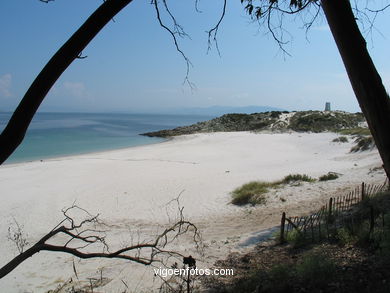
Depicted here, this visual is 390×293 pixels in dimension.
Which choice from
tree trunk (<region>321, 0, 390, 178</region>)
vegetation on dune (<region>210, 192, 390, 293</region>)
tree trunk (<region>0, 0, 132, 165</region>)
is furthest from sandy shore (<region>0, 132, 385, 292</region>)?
tree trunk (<region>321, 0, 390, 178</region>)

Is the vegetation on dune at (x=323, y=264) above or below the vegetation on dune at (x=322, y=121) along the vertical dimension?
below

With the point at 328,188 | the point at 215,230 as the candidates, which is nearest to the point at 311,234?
the point at 215,230

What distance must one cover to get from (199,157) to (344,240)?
1975cm

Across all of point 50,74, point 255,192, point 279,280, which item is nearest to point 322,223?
point 279,280

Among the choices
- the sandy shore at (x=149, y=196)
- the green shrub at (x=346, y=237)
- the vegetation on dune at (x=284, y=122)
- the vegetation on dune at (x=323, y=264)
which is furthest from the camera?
the vegetation on dune at (x=284, y=122)

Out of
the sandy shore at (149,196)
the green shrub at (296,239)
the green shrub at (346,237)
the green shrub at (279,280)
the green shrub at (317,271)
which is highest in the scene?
the green shrub at (317,271)

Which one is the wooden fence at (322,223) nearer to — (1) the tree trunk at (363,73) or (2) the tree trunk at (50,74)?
(1) the tree trunk at (363,73)

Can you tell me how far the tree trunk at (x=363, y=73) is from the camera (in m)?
2.75

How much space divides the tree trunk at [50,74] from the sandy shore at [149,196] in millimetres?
4091

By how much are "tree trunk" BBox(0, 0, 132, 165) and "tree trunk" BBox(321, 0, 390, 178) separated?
1.77 m

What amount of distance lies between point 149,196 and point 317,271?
Result: 34.0 ft

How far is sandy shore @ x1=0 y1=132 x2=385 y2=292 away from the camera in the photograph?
6.96m

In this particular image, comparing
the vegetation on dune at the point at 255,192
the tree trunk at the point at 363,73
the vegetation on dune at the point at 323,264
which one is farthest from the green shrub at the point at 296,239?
the vegetation on dune at the point at 255,192

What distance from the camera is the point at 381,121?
274 cm
